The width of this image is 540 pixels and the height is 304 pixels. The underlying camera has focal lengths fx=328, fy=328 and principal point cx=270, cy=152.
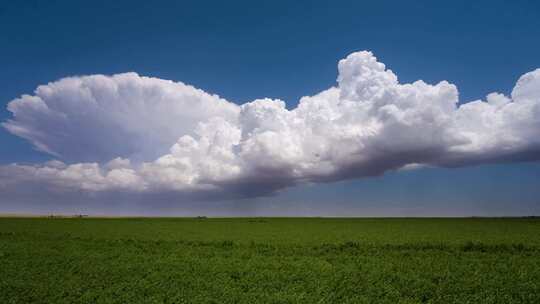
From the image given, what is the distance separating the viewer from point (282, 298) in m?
13.7

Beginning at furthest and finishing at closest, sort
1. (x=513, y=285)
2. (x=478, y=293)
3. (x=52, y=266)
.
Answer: (x=52, y=266) → (x=513, y=285) → (x=478, y=293)

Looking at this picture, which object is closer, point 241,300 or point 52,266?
point 241,300

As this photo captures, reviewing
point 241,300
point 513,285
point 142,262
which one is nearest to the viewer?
point 241,300

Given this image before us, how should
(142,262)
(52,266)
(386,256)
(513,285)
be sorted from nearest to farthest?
(513,285), (52,266), (142,262), (386,256)

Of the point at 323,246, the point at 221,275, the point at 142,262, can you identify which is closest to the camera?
the point at 221,275

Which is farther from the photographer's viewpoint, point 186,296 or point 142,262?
point 142,262

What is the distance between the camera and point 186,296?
14117 millimetres

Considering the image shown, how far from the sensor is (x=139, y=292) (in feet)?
48.5

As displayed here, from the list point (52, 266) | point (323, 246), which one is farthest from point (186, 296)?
point (323, 246)

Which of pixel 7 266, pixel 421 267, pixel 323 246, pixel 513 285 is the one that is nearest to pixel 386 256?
pixel 421 267

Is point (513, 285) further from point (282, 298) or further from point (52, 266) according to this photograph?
point (52, 266)

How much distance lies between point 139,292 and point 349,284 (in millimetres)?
9800

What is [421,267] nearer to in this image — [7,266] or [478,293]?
[478,293]

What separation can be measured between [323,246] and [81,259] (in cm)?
1931
